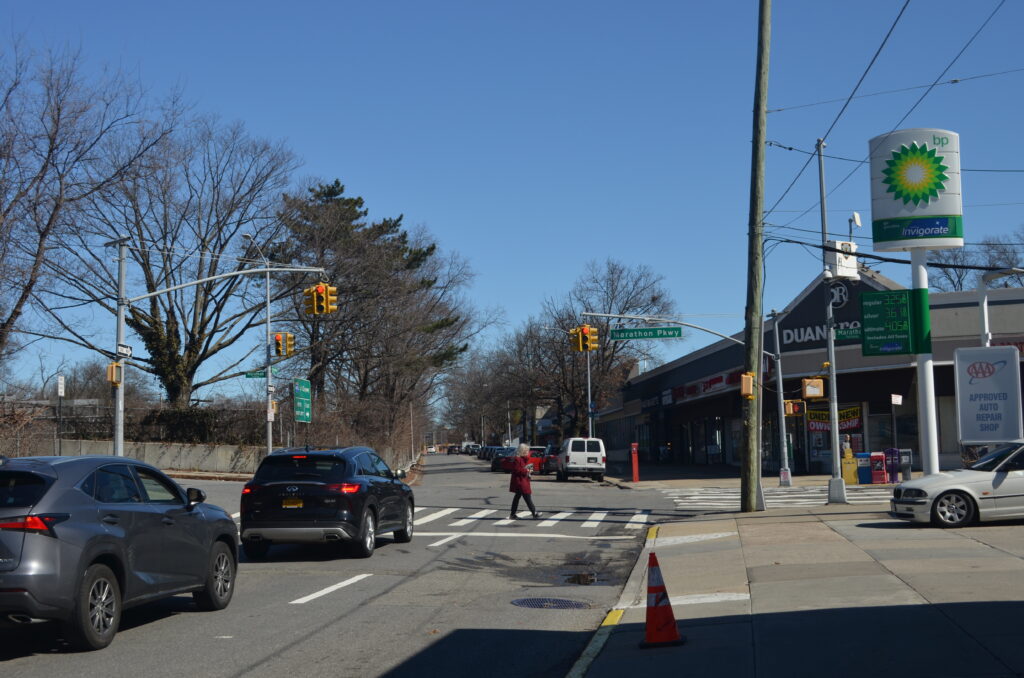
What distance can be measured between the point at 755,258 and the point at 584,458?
23.0 metres

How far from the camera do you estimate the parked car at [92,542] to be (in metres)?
7.83

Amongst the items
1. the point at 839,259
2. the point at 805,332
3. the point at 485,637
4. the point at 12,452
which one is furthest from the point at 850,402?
the point at 485,637

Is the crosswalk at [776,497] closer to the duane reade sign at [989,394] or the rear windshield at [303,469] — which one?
the duane reade sign at [989,394]

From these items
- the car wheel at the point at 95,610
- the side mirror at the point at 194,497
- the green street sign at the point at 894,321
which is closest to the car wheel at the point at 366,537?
the side mirror at the point at 194,497

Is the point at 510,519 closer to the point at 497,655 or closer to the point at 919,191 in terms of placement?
the point at 919,191

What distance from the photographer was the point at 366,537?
15.4 m

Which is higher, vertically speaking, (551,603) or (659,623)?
(659,623)

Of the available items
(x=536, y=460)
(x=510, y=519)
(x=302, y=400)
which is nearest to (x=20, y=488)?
(x=510, y=519)

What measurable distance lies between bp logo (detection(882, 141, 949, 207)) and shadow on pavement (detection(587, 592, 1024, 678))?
1359 cm

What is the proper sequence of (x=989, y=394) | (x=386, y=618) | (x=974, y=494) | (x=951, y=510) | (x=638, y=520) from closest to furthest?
(x=386, y=618)
(x=974, y=494)
(x=951, y=510)
(x=989, y=394)
(x=638, y=520)

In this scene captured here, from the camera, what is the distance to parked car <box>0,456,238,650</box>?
7828 mm

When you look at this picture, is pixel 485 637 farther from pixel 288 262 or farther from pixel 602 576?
pixel 288 262

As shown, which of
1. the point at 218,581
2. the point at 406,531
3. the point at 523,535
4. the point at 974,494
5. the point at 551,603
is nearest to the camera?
the point at 218,581

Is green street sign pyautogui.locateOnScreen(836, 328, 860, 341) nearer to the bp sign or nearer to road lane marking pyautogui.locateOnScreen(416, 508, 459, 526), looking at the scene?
the bp sign
